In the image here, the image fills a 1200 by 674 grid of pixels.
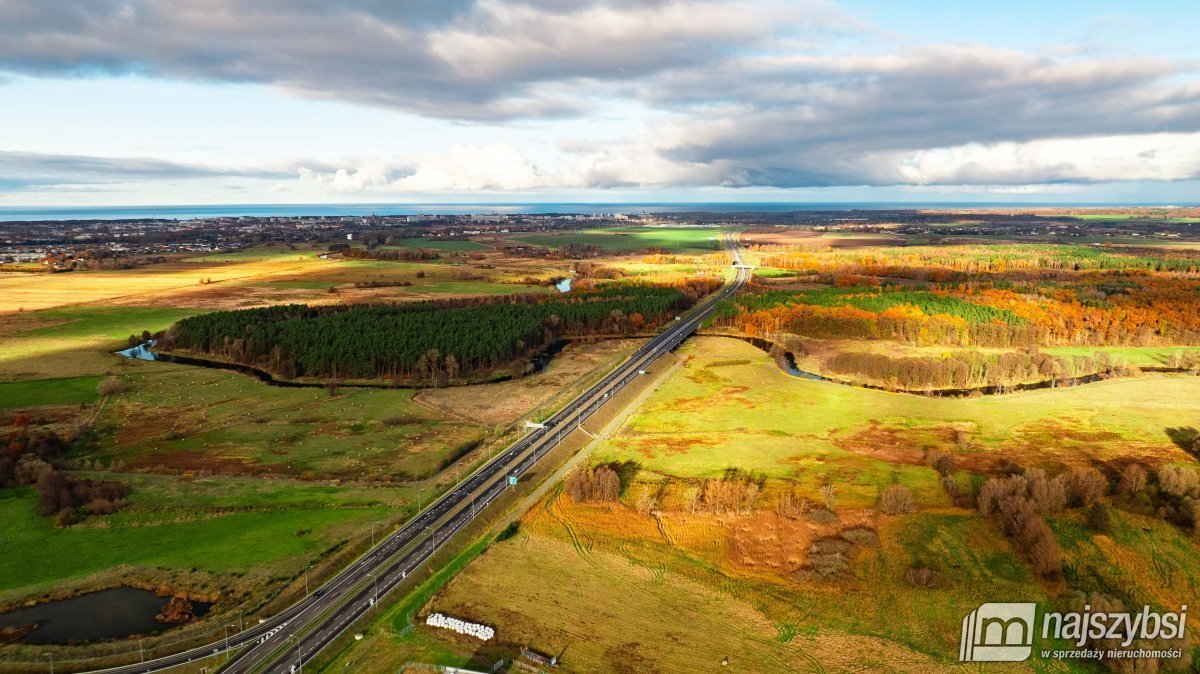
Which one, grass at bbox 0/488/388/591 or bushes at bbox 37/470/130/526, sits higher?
bushes at bbox 37/470/130/526

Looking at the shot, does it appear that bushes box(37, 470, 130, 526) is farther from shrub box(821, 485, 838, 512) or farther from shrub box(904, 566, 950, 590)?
shrub box(904, 566, 950, 590)

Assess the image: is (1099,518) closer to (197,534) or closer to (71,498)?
(197,534)

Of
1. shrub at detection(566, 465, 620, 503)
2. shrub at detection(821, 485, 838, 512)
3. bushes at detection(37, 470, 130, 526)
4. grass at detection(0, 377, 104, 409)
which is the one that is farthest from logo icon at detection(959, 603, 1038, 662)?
grass at detection(0, 377, 104, 409)

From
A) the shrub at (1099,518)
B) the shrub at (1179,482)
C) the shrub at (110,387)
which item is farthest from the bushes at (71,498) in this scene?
the shrub at (1179,482)

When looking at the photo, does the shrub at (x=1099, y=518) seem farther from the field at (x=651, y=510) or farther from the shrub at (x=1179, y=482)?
the shrub at (x=1179, y=482)

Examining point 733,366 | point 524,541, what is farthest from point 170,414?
point 733,366

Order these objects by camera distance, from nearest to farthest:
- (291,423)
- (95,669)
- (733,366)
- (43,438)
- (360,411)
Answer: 1. (95,669)
2. (43,438)
3. (291,423)
4. (360,411)
5. (733,366)

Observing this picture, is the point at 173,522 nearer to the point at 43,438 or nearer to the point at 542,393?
the point at 43,438
